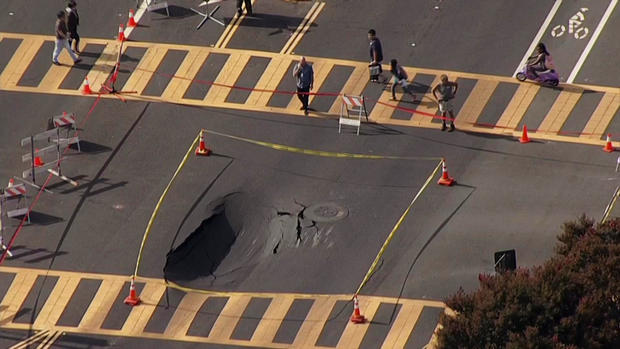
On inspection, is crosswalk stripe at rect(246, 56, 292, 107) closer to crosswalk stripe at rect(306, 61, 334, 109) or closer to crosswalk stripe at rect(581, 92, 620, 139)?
crosswalk stripe at rect(306, 61, 334, 109)

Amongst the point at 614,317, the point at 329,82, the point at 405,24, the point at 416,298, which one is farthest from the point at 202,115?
the point at 614,317

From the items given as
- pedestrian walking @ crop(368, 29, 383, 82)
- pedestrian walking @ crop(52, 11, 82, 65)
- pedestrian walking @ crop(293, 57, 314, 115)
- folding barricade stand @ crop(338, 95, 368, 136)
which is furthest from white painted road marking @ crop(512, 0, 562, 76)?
pedestrian walking @ crop(52, 11, 82, 65)

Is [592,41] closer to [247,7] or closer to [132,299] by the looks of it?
[247,7]

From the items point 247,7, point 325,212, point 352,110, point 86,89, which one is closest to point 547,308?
point 325,212

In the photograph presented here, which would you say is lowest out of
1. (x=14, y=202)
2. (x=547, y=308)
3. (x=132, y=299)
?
(x=132, y=299)

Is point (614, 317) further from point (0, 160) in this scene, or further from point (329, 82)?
point (0, 160)

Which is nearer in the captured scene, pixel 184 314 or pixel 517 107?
pixel 184 314

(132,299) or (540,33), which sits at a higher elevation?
(540,33)
